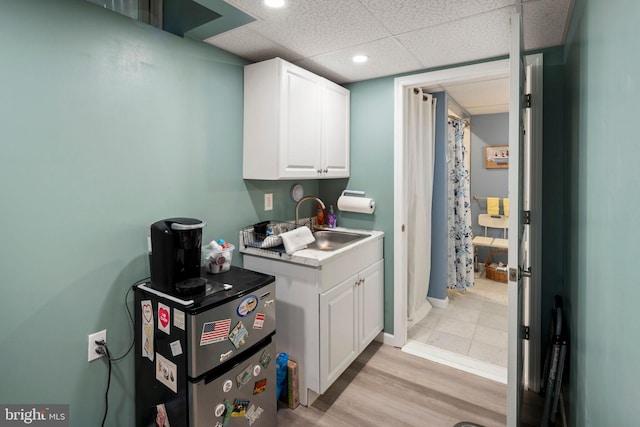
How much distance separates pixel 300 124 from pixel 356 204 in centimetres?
85

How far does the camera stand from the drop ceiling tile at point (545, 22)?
161cm

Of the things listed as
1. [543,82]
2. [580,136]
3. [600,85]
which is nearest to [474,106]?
[543,82]

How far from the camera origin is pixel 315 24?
181cm

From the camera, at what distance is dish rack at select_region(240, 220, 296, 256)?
7.32 feet

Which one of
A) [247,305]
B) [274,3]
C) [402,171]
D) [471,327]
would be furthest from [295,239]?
[471,327]

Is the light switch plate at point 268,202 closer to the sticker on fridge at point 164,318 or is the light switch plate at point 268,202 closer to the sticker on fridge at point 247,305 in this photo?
the sticker on fridge at point 247,305

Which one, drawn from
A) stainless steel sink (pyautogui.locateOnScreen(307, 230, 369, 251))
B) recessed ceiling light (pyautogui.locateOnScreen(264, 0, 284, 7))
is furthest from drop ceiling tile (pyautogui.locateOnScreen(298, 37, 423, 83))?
stainless steel sink (pyautogui.locateOnScreen(307, 230, 369, 251))

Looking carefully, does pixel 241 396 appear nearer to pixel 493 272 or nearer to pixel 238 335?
pixel 238 335

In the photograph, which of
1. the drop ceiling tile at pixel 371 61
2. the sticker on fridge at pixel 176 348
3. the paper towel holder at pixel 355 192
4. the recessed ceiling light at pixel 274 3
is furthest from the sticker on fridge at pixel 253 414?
the drop ceiling tile at pixel 371 61

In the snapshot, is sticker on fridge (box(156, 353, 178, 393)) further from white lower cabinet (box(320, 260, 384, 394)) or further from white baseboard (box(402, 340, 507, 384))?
white baseboard (box(402, 340, 507, 384))

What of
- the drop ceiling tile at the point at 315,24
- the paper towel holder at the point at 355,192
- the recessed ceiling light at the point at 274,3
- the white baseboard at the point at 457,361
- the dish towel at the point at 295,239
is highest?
the drop ceiling tile at the point at 315,24

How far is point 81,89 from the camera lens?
150cm

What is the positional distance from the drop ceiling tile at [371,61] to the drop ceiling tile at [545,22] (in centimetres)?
68

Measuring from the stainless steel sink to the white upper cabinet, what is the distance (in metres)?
0.52
